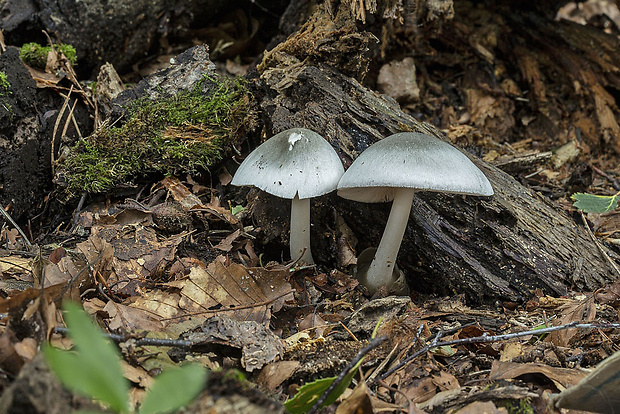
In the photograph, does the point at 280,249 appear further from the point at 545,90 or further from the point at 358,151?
the point at 545,90

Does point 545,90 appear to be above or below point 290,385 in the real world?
above

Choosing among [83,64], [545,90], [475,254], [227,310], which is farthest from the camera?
[545,90]

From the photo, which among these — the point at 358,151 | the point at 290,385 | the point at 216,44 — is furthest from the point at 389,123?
the point at 216,44

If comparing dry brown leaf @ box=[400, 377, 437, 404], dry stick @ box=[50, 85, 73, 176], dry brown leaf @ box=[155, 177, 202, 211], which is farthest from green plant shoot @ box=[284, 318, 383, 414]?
dry stick @ box=[50, 85, 73, 176]

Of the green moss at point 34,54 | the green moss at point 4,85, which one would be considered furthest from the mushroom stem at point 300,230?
the green moss at point 34,54

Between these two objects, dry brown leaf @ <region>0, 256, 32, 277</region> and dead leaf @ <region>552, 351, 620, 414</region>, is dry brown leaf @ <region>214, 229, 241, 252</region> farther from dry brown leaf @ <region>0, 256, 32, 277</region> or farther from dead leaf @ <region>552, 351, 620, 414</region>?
dead leaf @ <region>552, 351, 620, 414</region>

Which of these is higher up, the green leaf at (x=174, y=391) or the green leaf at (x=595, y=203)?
the green leaf at (x=174, y=391)

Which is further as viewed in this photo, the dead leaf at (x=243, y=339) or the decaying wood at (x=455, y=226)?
the decaying wood at (x=455, y=226)

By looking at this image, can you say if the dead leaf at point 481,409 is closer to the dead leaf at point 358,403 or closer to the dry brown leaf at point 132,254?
the dead leaf at point 358,403
